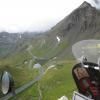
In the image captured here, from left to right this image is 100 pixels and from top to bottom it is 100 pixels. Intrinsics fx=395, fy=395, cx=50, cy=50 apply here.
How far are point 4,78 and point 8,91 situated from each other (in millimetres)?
420

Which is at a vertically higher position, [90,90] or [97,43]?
[97,43]

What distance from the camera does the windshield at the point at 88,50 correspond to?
1126 centimetres

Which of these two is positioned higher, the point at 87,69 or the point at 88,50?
the point at 88,50

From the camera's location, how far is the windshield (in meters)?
11.3

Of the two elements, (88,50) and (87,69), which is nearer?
(87,69)

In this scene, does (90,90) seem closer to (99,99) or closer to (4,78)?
(99,99)

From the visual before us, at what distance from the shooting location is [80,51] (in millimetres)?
11883

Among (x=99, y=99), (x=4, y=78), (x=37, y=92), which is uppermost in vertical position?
A: (x=4, y=78)

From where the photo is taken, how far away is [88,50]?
11.6 m

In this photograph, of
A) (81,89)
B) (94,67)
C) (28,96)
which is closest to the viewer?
(94,67)

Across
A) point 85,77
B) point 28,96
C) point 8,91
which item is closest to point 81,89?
point 85,77

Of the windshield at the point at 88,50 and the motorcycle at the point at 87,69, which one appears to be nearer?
the motorcycle at the point at 87,69

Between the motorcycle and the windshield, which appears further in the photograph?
the windshield

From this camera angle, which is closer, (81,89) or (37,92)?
(81,89)
